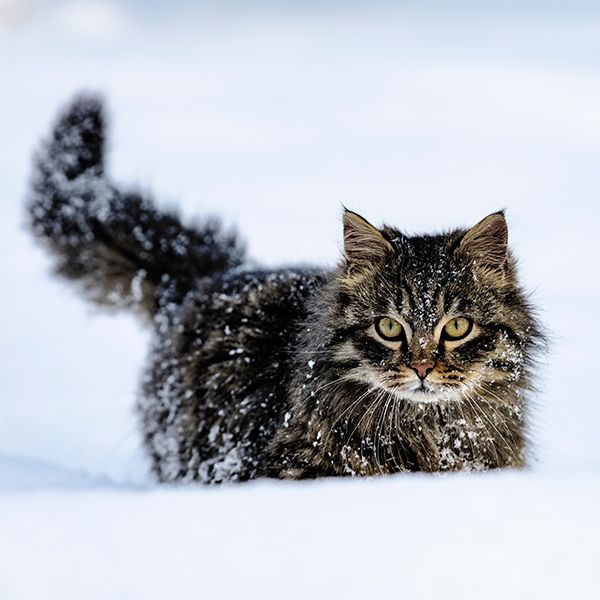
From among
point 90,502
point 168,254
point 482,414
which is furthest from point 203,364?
point 90,502

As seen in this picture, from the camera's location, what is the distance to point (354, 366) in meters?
3.39

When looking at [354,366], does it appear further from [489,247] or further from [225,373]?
[225,373]

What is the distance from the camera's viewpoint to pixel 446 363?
10.4 feet

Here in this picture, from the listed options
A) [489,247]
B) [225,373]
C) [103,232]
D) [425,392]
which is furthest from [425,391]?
[103,232]

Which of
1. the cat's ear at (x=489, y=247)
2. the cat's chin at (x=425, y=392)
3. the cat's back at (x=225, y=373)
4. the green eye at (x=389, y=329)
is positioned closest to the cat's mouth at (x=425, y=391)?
the cat's chin at (x=425, y=392)

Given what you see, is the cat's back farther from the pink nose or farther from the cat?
the pink nose

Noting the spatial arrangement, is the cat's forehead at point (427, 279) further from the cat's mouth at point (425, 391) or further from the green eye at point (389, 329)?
the cat's mouth at point (425, 391)

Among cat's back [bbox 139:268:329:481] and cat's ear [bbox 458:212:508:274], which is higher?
cat's ear [bbox 458:212:508:274]

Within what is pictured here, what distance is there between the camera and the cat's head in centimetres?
319

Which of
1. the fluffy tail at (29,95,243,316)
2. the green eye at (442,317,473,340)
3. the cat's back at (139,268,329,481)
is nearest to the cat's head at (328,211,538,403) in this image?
the green eye at (442,317,473,340)

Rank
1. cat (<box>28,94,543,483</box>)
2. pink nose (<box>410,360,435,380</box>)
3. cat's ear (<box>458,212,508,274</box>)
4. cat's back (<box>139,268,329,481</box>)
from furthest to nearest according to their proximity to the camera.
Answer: cat's back (<box>139,268,329,481</box>) → cat's ear (<box>458,212,508,274</box>) → cat (<box>28,94,543,483</box>) → pink nose (<box>410,360,435,380</box>)

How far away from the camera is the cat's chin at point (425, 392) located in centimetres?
317

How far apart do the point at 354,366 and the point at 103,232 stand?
236 centimetres

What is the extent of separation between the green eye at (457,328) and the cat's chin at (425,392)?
7.5 inches
